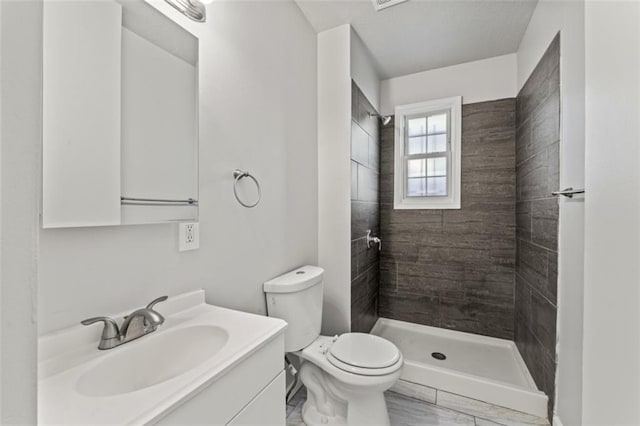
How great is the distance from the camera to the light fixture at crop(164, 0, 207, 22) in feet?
3.33

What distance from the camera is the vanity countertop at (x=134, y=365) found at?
1.76ft

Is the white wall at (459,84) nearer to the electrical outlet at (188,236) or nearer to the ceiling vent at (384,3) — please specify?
the ceiling vent at (384,3)

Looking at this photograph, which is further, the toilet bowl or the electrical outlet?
the toilet bowl

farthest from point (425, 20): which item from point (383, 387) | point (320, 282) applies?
point (383, 387)

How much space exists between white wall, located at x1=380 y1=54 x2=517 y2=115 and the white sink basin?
2.64 meters

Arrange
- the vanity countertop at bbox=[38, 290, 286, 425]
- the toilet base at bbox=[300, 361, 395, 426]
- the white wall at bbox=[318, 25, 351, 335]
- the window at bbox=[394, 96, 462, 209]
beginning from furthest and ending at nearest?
the window at bbox=[394, 96, 462, 209] → the white wall at bbox=[318, 25, 351, 335] → the toilet base at bbox=[300, 361, 395, 426] → the vanity countertop at bbox=[38, 290, 286, 425]

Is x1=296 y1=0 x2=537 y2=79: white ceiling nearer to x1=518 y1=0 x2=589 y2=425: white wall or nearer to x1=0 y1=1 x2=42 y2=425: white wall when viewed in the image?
x1=518 y1=0 x2=589 y2=425: white wall

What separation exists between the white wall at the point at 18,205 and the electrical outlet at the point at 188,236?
0.80 metres

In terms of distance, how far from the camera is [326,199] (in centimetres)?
209

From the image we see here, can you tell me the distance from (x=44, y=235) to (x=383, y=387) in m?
1.42

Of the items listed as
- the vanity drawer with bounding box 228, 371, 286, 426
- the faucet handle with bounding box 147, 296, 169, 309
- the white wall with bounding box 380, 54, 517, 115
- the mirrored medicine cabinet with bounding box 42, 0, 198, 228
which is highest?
the white wall with bounding box 380, 54, 517, 115

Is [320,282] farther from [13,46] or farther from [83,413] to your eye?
[13,46]

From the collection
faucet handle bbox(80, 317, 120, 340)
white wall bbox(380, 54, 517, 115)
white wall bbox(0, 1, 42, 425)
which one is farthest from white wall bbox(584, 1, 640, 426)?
white wall bbox(380, 54, 517, 115)

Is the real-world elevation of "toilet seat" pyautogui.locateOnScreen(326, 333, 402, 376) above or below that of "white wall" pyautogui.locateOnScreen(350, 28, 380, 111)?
below
